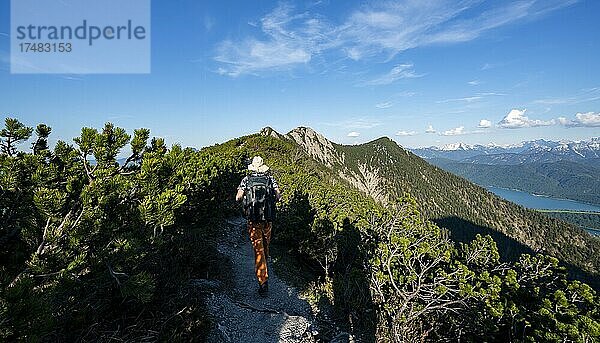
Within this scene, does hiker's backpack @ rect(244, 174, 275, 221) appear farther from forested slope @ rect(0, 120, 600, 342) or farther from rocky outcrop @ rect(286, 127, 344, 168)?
rocky outcrop @ rect(286, 127, 344, 168)

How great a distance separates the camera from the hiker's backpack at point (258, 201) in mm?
6008

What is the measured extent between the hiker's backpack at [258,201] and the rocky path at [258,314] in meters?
1.65

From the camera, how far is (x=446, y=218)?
132000 mm

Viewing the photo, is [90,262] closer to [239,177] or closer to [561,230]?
[239,177]

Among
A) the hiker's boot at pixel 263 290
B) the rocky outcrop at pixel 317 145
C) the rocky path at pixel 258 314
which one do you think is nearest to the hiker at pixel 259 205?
the hiker's boot at pixel 263 290

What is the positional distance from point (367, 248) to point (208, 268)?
4.02 m

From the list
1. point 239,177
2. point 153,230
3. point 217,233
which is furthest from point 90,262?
point 239,177

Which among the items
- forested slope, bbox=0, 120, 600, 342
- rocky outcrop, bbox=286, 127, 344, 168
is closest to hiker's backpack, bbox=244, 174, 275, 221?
forested slope, bbox=0, 120, 600, 342

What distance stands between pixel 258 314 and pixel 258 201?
2055 millimetres

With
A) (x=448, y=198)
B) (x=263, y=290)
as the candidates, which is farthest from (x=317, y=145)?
(x=263, y=290)

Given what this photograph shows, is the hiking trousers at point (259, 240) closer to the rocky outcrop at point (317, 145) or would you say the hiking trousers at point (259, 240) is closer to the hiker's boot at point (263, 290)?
the hiker's boot at point (263, 290)

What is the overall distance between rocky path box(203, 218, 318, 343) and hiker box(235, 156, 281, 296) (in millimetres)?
592

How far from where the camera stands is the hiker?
602 cm

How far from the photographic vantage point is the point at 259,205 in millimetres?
6020
